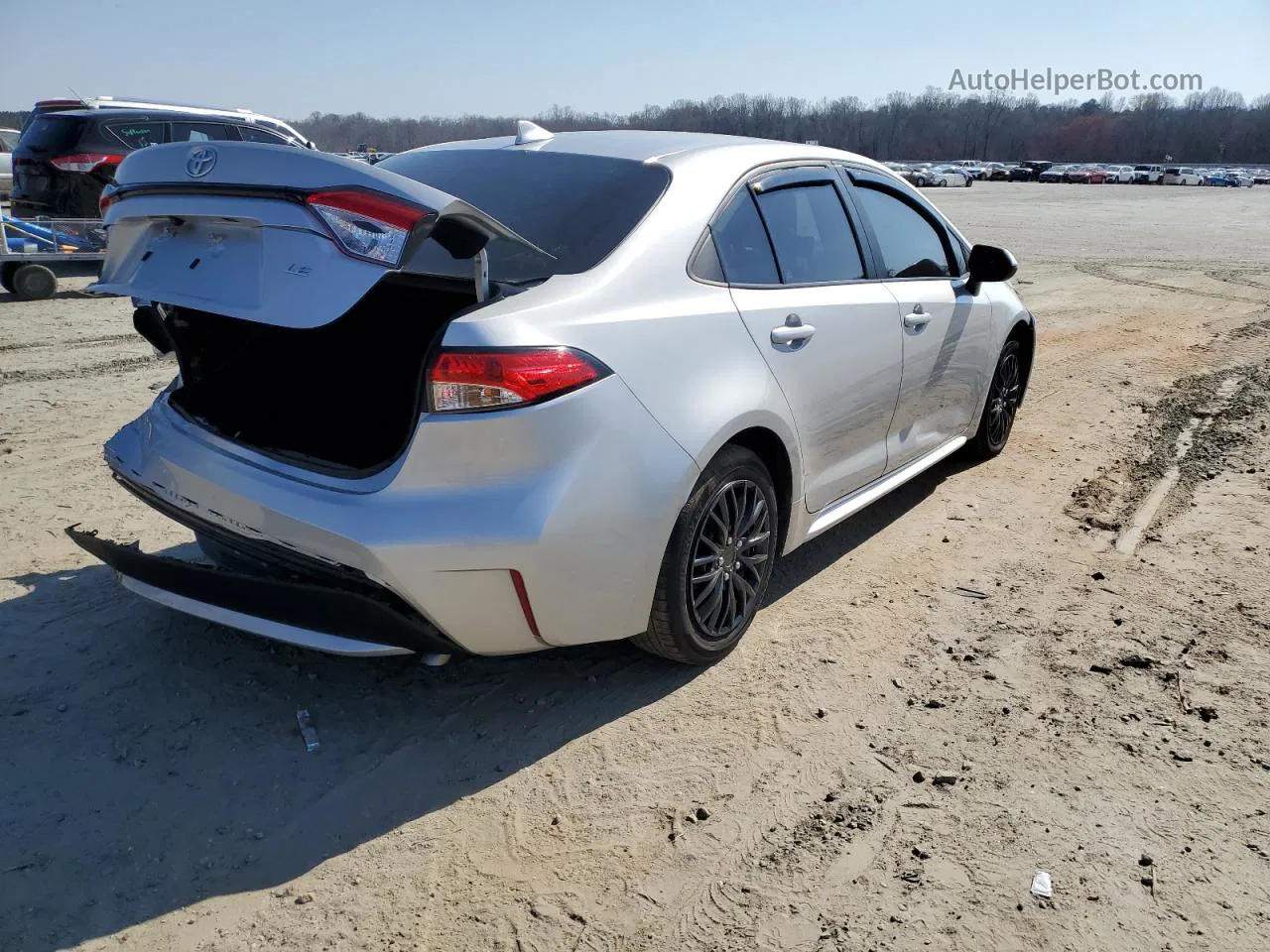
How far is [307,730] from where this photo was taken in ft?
10.2

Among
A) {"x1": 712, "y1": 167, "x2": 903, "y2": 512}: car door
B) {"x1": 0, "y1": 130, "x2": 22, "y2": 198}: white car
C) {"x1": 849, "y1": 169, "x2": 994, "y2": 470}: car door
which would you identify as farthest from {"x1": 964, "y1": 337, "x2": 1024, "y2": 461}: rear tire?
{"x1": 0, "y1": 130, "x2": 22, "y2": 198}: white car

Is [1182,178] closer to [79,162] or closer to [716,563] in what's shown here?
[79,162]

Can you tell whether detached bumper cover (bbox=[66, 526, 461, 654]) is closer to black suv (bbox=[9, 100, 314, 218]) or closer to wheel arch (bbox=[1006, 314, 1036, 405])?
wheel arch (bbox=[1006, 314, 1036, 405])

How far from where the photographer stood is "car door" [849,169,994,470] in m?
4.38

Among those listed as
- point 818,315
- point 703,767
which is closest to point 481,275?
point 818,315

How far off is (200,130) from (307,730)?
1236 cm

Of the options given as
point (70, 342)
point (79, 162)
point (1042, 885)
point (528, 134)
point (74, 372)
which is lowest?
point (1042, 885)

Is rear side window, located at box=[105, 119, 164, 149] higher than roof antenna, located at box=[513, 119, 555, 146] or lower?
higher

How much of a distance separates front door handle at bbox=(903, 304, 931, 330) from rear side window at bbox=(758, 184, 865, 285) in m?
0.34

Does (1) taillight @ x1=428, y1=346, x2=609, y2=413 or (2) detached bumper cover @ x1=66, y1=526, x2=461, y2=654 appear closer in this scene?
(1) taillight @ x1=428, y1=346, x2=609, y2=413

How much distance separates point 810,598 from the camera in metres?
4.13

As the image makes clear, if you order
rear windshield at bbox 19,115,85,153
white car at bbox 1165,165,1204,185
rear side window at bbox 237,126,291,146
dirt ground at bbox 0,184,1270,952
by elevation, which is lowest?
dirt ground at bbox 0,184,1270,952

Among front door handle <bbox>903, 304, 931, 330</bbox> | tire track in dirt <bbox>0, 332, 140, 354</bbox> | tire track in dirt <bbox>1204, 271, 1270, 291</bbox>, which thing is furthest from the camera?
tire track in dirt <bbox>1204, 271, 1270, 291</bbox>

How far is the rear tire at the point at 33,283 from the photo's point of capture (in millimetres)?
10477
